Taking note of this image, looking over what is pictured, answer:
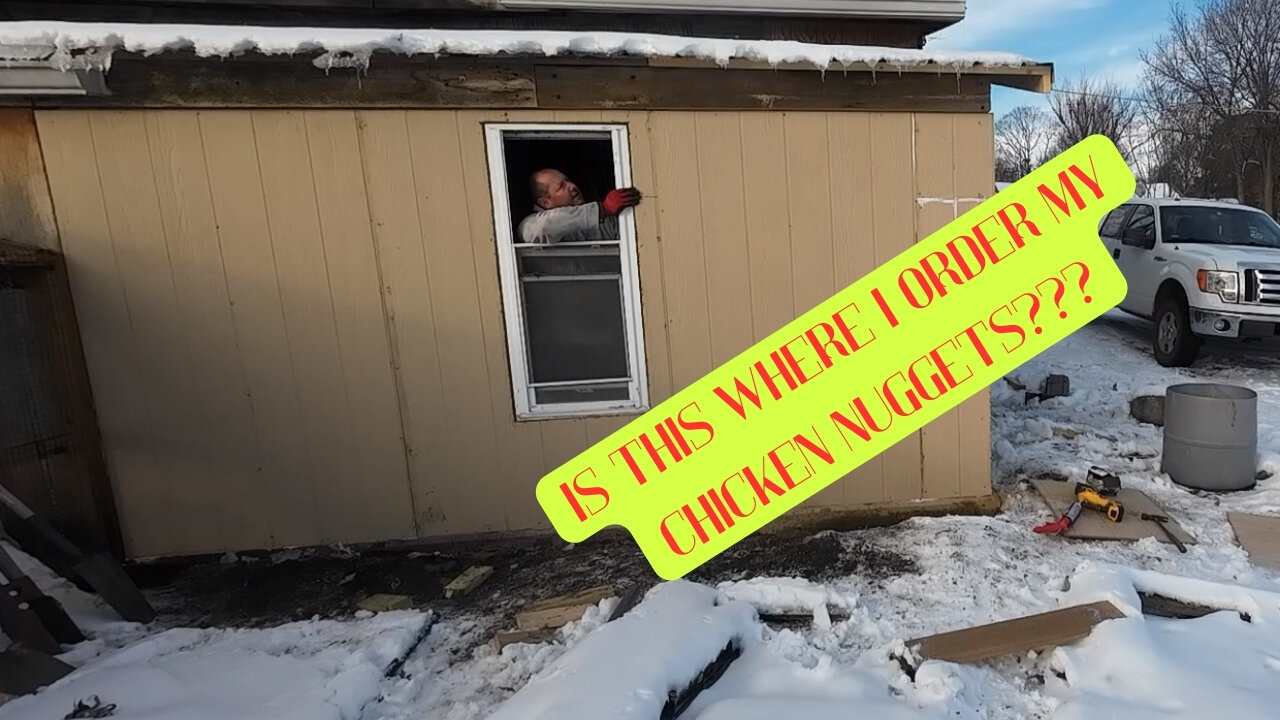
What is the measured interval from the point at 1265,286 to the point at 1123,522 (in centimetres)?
499

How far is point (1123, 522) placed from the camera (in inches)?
146

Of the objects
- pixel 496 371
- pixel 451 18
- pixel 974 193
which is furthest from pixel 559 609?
pixel 451 18

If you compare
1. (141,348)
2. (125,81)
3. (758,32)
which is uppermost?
(758,32)

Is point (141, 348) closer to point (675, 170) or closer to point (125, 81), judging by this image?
Answer: point (125, 81)

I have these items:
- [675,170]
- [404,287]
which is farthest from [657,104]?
[404,287]

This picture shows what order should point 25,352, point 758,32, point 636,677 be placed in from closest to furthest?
1. point 636,677
2. point 25,352
3. point 758,32

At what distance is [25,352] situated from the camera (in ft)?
10.8

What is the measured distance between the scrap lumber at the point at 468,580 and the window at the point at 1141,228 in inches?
347

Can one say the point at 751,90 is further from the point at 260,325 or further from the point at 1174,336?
the point at 1174,336

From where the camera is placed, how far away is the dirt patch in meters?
3.32

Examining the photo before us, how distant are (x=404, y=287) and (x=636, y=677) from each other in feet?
8.16

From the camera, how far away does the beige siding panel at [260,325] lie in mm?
3455

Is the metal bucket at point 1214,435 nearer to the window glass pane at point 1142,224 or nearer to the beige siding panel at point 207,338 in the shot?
the window glass pane at point 1142,224
